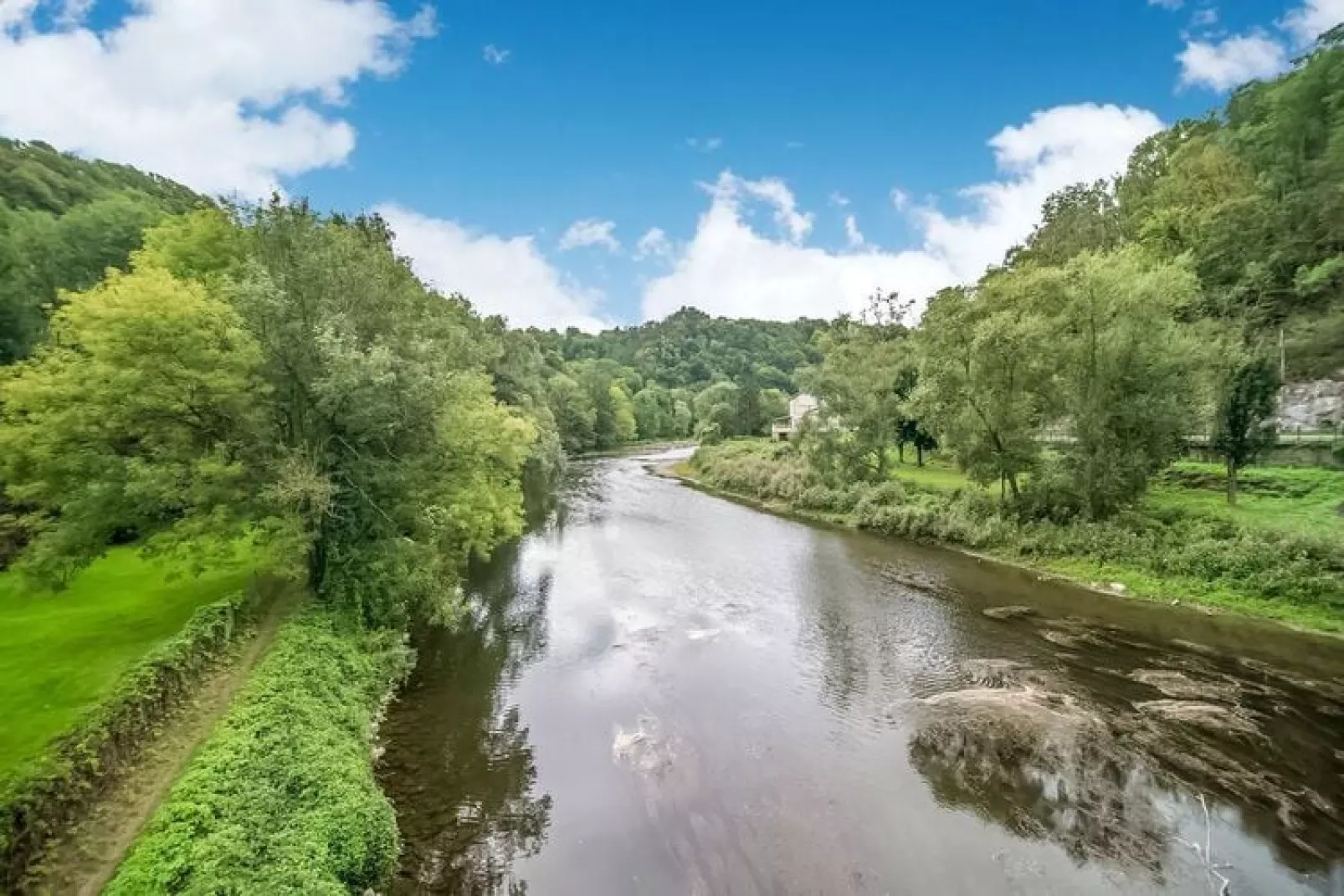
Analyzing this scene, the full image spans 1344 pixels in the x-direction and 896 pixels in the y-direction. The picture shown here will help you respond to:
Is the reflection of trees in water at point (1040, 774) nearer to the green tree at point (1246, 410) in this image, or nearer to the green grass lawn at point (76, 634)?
the green grass lawn at point (76, 634)

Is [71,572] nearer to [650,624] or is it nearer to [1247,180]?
[650,624]

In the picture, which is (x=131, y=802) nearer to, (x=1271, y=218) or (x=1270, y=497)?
(x=1270, y=497)

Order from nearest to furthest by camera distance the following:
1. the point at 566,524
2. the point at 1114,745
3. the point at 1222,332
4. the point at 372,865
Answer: the point at 372,865
the point at 1114,745
the point at 1222,332
the point at 566,524

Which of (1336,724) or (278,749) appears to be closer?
(278,749)

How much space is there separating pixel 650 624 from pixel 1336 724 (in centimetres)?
1845

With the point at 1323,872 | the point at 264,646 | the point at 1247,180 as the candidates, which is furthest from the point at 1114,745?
the point at 1247,180

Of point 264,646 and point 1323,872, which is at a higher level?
point 264,646

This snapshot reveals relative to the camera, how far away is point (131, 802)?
36.0 ft

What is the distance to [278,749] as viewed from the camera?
40.2 feet

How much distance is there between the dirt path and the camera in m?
9.32

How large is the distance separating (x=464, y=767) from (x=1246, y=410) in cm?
3077

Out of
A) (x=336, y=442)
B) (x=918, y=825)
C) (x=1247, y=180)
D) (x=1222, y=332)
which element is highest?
(x=1247, y=180)

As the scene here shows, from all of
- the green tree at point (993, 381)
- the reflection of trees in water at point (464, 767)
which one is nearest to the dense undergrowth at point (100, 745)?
the reflection of trees in water at point (464, 767)

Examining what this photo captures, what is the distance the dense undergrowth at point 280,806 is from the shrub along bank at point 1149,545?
26797 millimetres
